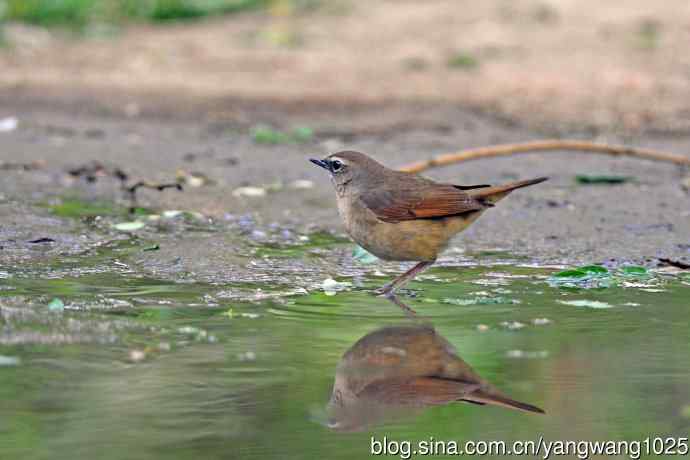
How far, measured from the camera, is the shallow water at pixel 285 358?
4555 mm

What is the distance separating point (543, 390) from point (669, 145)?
22.0 feet

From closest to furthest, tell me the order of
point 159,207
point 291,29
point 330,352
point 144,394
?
point 144,394 → point 330,352 → point 159,207 → point 291,29

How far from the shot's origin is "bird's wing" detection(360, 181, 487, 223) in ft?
22.6

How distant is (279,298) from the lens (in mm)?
6523

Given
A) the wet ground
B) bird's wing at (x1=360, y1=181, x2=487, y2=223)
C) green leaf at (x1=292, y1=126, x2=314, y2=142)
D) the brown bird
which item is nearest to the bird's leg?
the brown bird

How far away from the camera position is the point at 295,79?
45.8 feet

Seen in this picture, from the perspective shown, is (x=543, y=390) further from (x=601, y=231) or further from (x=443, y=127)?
(x=443, y=127)

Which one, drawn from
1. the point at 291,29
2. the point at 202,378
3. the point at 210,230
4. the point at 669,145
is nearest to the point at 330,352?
the point at 202,378

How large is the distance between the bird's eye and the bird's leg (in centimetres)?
76

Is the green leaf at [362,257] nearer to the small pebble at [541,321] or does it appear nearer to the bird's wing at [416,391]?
the small pebble at [541,321]

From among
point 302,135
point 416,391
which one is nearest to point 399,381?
point 416,391

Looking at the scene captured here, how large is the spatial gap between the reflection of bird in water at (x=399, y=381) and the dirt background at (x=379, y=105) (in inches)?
90.5

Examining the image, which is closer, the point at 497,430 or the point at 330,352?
the point at 497,430

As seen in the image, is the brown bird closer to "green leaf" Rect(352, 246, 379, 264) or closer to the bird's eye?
the bird's eye
